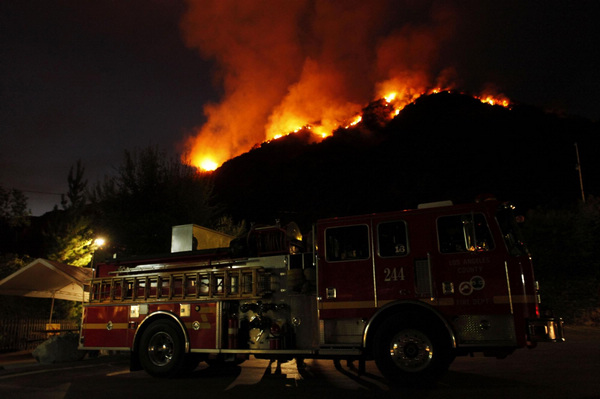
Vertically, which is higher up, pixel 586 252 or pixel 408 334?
pixel 586 252

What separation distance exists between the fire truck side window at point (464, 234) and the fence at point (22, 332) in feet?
49.4

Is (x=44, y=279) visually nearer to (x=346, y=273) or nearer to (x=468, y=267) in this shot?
(x=346, y=273)

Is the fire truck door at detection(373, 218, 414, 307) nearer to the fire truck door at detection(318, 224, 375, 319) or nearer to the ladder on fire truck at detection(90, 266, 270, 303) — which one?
the fire truck door at detection(318, 224, 375, 319)

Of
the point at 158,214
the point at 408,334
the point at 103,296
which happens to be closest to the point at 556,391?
the point at 408,334

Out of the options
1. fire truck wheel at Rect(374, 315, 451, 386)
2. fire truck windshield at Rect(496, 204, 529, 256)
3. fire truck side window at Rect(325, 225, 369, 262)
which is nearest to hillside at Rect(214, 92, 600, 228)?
fire truck windshield at Rect(496, 204, 529, 256)

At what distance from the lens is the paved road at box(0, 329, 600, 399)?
6824 millimetres

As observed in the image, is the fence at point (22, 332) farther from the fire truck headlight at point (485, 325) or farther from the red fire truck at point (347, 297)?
the fire truck headlight at point (485, 325)

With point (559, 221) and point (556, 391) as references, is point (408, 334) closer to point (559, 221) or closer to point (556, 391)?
point (556, 391)

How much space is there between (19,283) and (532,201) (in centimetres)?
5478

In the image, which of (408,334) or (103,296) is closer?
(408,334)

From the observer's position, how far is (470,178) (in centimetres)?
7331

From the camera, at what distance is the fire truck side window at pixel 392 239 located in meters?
7.71

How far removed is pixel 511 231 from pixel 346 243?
→ 2.83 metres

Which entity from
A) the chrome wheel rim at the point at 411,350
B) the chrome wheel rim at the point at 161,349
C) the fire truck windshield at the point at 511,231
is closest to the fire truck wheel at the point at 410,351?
the chrome wheel rim at the point at 411,350
